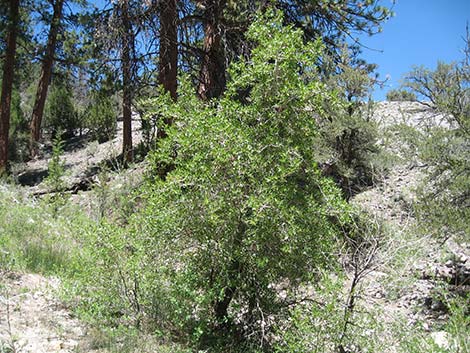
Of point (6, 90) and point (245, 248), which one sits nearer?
point (245, 248)

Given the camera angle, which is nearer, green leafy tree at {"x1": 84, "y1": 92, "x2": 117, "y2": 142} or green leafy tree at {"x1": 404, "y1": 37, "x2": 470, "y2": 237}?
green leafy tree at {"x1": 404, "y1": 37, "x2": 470, "y2": 237}

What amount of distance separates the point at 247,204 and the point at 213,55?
5397 mm

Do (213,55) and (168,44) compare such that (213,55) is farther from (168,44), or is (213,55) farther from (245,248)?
(245,248)

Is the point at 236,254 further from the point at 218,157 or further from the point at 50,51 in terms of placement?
the point at 50,51

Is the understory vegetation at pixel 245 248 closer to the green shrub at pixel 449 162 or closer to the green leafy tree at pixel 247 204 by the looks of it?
the green leafy tree at pixel 247 204

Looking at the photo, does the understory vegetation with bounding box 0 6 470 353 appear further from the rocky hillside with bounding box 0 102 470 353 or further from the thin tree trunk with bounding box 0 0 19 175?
the thin tree trunk with bounding box 0 0 19 175

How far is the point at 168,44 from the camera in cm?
888

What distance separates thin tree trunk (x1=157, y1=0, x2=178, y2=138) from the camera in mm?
8812

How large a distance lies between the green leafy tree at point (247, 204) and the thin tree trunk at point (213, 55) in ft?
Answer: 13.0

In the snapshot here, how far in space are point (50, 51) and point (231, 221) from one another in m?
15.7

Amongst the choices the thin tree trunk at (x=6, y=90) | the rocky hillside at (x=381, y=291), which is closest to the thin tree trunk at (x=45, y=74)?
the thin tree trunk at (x=6, y=90)

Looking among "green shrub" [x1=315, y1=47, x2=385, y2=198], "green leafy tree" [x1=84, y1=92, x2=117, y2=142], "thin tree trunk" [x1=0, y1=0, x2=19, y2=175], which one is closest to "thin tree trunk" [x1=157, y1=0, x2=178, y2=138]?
"green shrub" [x1=315, y1=47, x2=385, y2=198]

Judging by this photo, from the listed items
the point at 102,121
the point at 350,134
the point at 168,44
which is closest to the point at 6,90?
the point at 102,121

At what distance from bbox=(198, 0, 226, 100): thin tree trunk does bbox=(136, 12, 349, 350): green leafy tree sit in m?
3.98
